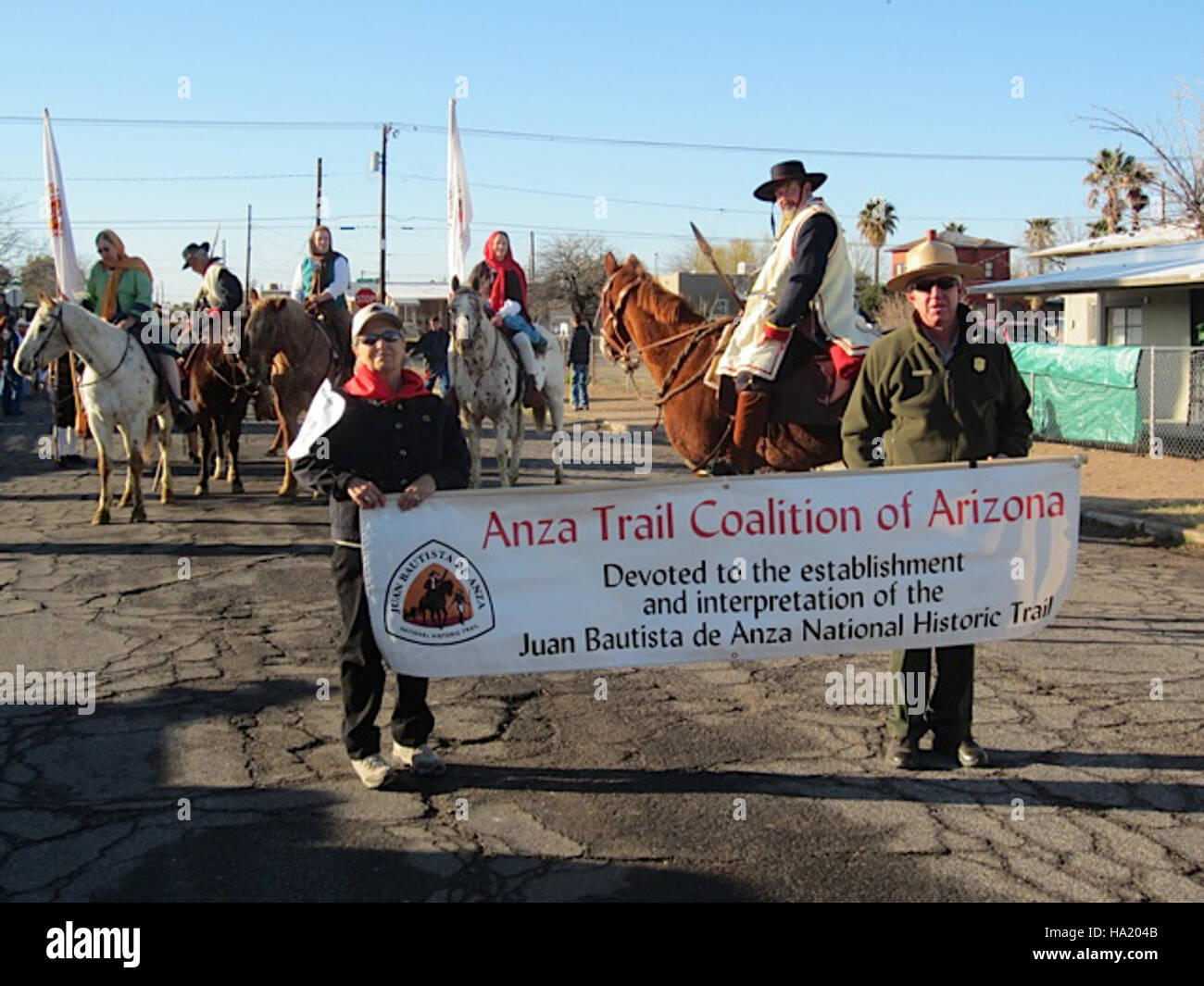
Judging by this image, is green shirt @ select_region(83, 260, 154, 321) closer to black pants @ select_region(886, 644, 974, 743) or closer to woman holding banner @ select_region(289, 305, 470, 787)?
woman holding banner @ select_region(289, 305, 470, 787)

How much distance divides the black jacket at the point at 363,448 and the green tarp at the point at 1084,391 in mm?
15747

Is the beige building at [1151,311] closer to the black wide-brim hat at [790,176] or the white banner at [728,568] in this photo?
the black wide-brim hat at [790,176]

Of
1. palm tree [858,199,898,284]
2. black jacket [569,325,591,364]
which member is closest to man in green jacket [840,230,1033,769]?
black jacket [569,325,591,364]

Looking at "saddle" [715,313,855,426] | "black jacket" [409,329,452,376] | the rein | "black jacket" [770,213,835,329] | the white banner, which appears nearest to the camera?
the white banner

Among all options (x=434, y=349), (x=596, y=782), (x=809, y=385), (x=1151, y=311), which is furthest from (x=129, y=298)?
(x=1151, y=311)

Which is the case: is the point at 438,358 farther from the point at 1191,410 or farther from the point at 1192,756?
the point at 1192,756

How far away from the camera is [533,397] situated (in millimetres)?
15203

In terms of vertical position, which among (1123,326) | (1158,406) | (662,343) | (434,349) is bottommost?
(1158,406)

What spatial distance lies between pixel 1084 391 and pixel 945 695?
1599 cm

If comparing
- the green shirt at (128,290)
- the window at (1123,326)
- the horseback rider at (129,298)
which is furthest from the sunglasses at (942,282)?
the window at (1123,326)

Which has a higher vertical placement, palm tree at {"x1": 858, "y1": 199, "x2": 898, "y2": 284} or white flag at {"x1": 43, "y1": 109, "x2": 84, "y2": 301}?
palm tree at {"x1": 858, "y1": 199, "x2": 898, "y2": 284}

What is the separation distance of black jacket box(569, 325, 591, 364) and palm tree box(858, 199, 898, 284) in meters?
59.4

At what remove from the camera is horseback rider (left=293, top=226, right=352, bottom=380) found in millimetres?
14594

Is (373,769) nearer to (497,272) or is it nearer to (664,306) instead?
(664,306)
